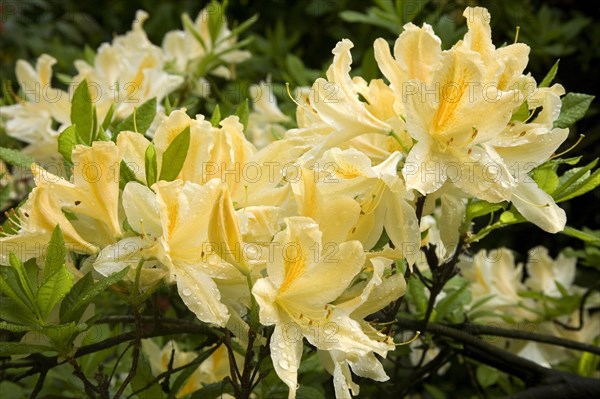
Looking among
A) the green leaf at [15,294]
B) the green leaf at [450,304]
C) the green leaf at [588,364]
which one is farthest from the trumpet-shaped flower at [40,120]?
the green leaf at [588,364]

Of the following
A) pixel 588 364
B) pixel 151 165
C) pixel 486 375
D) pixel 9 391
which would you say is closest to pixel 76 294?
pixel 151 165

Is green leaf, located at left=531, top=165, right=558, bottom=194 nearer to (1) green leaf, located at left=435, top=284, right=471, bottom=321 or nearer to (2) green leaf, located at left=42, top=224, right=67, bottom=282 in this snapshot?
(1) green leaf, located at left=435, top=284, right=471, bottom=321

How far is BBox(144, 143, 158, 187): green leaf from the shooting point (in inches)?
41.3

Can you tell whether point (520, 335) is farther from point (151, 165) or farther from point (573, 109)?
point (151, 165)

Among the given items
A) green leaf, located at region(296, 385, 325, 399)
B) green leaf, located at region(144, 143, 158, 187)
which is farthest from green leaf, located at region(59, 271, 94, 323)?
green leaf, located at region(296, 385, 325, 399)

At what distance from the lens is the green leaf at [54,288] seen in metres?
1.02

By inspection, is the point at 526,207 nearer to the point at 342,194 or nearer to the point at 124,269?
the point at 342,194

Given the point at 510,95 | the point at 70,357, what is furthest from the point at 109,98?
the point at 510,95

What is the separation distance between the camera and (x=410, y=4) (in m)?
1.91

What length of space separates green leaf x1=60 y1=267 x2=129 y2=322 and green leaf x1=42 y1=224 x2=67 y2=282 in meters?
0.04

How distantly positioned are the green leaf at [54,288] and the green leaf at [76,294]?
11mm

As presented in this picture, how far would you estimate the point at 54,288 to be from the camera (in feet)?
3.38

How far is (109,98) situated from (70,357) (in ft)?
2.06

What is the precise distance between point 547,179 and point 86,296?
63 cm
